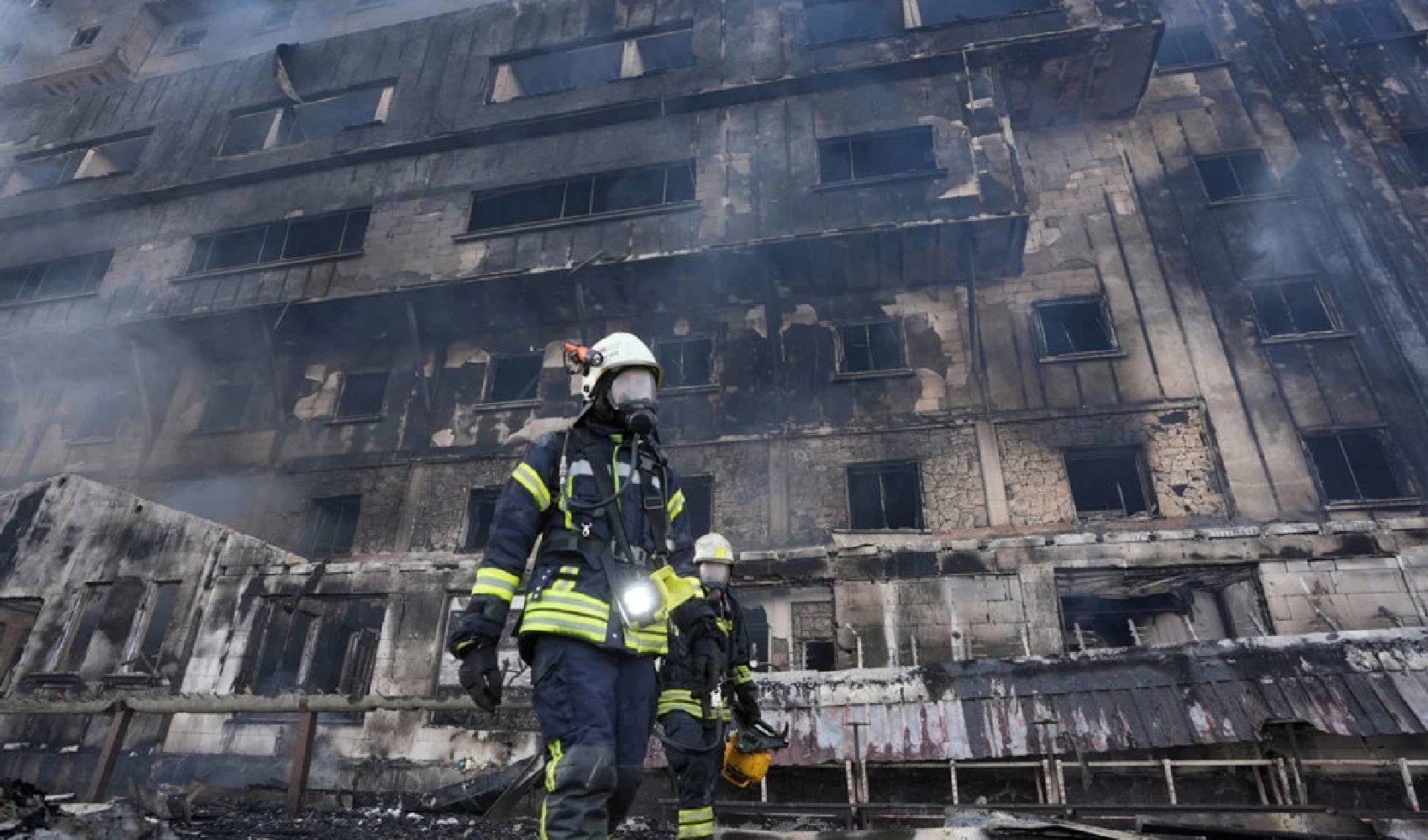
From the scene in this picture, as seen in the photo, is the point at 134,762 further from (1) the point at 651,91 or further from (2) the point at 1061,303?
(2) the point at 1061,303

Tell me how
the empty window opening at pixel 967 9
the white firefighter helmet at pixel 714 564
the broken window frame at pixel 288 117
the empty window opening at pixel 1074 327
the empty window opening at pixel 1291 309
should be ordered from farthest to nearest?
1. the broken window frame at pixel 288 117
2. the empty window opening at pixel 967 9
3. the empty window opening at pixel 1074 327
4. the empty window opening at pixel 1291 309
5. the white firefighter helmet at pixel 714 564

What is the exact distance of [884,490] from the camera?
462 inches

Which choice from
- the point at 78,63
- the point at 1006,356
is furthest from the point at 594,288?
the point at 78,63

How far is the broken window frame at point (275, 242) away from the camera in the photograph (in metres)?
15.4

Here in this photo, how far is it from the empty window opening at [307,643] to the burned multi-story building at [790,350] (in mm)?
78

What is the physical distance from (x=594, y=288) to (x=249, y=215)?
9039 mm

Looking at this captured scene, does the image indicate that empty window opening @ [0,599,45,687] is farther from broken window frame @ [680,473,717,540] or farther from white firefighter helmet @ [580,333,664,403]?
white firefighter helmet @ [580,333,664,403]

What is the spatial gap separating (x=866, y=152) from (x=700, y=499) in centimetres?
736

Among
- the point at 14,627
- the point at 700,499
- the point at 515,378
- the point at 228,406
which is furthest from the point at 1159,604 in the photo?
the point at 14,627

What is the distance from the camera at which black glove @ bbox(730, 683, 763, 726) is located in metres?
4.14

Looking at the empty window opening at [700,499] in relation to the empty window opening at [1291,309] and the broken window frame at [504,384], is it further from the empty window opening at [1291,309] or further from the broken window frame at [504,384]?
the empty window opening at [1291,309]

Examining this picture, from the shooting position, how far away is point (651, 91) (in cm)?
1521

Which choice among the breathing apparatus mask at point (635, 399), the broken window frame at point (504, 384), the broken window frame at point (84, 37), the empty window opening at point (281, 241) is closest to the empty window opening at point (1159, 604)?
the breathing apparatus mask at point (635, 399)

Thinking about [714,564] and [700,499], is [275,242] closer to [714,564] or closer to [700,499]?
[700,499]
